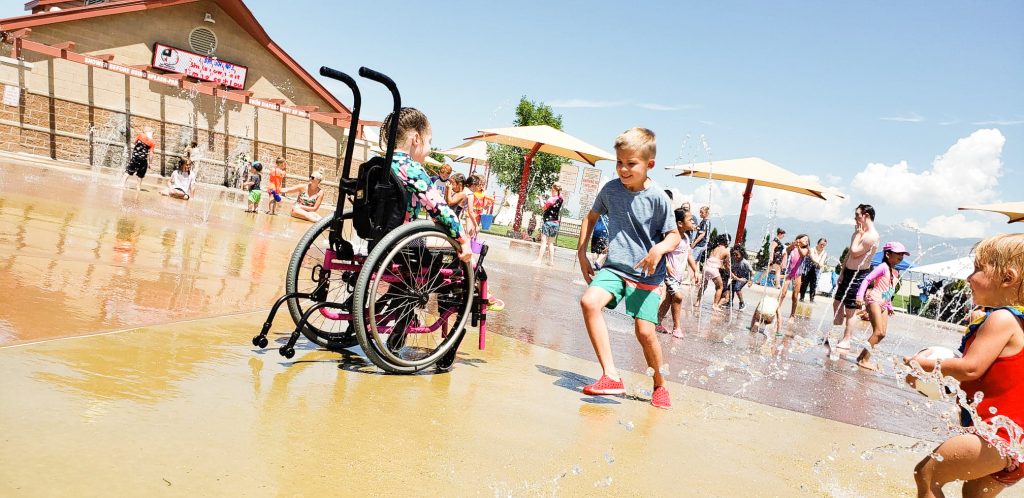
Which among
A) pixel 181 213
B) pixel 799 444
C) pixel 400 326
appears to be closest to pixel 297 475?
pixel 400 326

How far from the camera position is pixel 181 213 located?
11.9 m

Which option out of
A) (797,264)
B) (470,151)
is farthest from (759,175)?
(470,151)

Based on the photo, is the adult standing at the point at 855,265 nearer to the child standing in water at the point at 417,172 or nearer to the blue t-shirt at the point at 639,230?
the blue t-shirt at the point at 639,230

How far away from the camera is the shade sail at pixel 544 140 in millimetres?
20797

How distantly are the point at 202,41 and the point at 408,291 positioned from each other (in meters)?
26.3

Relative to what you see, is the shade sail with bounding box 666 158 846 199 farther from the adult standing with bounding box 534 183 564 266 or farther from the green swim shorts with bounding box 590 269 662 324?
the green swim shorts with bounding box 590 269 662 324

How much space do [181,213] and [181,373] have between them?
9.84 metres

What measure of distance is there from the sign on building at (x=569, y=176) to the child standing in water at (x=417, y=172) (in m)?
19.8

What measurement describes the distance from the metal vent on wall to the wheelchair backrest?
26004 millimetres

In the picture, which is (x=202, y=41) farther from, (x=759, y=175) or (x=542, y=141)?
(x=759, y=175)

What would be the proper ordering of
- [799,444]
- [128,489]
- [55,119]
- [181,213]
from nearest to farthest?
[128,489]
[799,444]
[181,213]
[55,119]

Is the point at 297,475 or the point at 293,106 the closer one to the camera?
the point at 297,475

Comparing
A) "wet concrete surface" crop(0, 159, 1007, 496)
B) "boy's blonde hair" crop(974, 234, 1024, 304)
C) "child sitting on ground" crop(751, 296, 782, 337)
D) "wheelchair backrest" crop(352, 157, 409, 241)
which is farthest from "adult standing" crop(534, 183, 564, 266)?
"boy's blonde hair" crop(974, 234, 1024, 304)

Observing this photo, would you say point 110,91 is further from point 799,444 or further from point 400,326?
A: point 799,444
